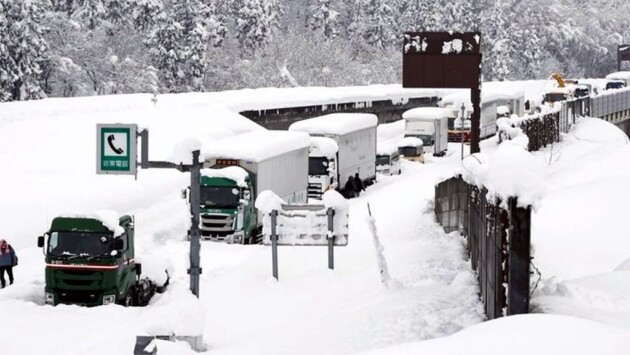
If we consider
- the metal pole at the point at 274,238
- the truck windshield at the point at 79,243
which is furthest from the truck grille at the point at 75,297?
the metal pole at the point at 274,238

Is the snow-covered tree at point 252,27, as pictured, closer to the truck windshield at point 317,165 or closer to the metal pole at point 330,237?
the truck windshield at point 317,165

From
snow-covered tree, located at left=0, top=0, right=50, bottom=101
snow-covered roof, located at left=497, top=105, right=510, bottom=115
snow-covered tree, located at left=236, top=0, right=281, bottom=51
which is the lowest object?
snow-covered roof, located at left=497, top=105, right=510, bottom=115

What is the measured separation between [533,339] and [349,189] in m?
33.3

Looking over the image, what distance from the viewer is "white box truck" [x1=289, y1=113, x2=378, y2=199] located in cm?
4122

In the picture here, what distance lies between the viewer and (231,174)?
3014cm

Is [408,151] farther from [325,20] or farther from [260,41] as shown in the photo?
[325,20]

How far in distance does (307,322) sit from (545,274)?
4.37m

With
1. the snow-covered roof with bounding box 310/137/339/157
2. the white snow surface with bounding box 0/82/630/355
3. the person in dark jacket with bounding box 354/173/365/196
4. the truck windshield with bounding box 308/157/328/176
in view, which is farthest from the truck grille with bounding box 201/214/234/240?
the person in dark jacket with bounding box 354/173/365/196

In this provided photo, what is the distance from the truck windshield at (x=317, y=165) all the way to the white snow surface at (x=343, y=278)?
221cm

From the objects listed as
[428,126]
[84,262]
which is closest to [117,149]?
[84,262]

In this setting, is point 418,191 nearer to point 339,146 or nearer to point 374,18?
point 339,146

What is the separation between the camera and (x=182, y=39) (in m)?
85.6

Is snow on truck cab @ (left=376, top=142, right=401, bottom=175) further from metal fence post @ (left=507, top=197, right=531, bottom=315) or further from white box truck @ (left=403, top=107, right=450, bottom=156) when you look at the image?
metal fence post @ (left=507, top=197, right=531, bottom=315)

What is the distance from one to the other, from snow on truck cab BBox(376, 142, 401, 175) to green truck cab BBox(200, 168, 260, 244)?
840 inches
